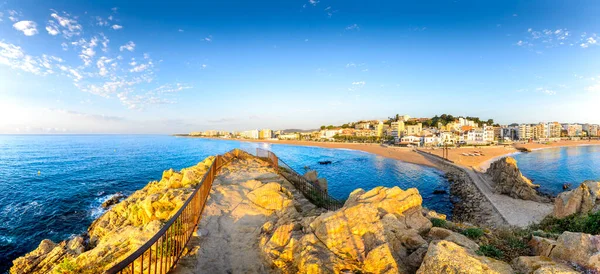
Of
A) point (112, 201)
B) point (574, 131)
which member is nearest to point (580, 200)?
point (112, 201)

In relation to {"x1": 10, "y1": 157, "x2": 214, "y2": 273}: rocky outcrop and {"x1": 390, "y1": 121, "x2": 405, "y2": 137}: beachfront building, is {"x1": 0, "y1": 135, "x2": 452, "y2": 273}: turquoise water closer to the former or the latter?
{"x1": 10, "y1": 157, "x2": 214, "y2": 273}: rocky outcrop

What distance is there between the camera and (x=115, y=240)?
7309mm

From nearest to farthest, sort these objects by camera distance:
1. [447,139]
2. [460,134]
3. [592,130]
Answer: [447,139], [460,134], [592,130]

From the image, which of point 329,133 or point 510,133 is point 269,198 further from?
point 510,133

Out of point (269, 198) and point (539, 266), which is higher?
point (539, 266)

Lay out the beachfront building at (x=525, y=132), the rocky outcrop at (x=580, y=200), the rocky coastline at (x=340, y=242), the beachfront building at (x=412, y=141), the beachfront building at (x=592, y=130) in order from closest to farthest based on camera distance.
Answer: the rocky coastline at (x=340, y=242)
the rocky outcrop at (x=580, y=200)
the beachfront building at (x=412, y=141)
the beachfront building at (x=525, y=132)
the beachfront building at (x=592, y=130)

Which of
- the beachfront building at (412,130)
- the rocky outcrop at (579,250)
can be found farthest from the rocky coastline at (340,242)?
the beachfront building at (412,130)

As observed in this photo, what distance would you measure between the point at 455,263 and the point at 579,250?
2.10m

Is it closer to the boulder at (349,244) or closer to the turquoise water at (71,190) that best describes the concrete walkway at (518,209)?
the turquoise water at (71,190)

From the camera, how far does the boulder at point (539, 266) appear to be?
3.12 metres

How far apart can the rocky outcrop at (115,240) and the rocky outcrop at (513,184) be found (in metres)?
28.4

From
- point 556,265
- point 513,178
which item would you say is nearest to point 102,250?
point 556,265

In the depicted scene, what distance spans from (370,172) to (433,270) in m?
37.2

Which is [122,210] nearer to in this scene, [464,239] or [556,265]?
[464,239]
